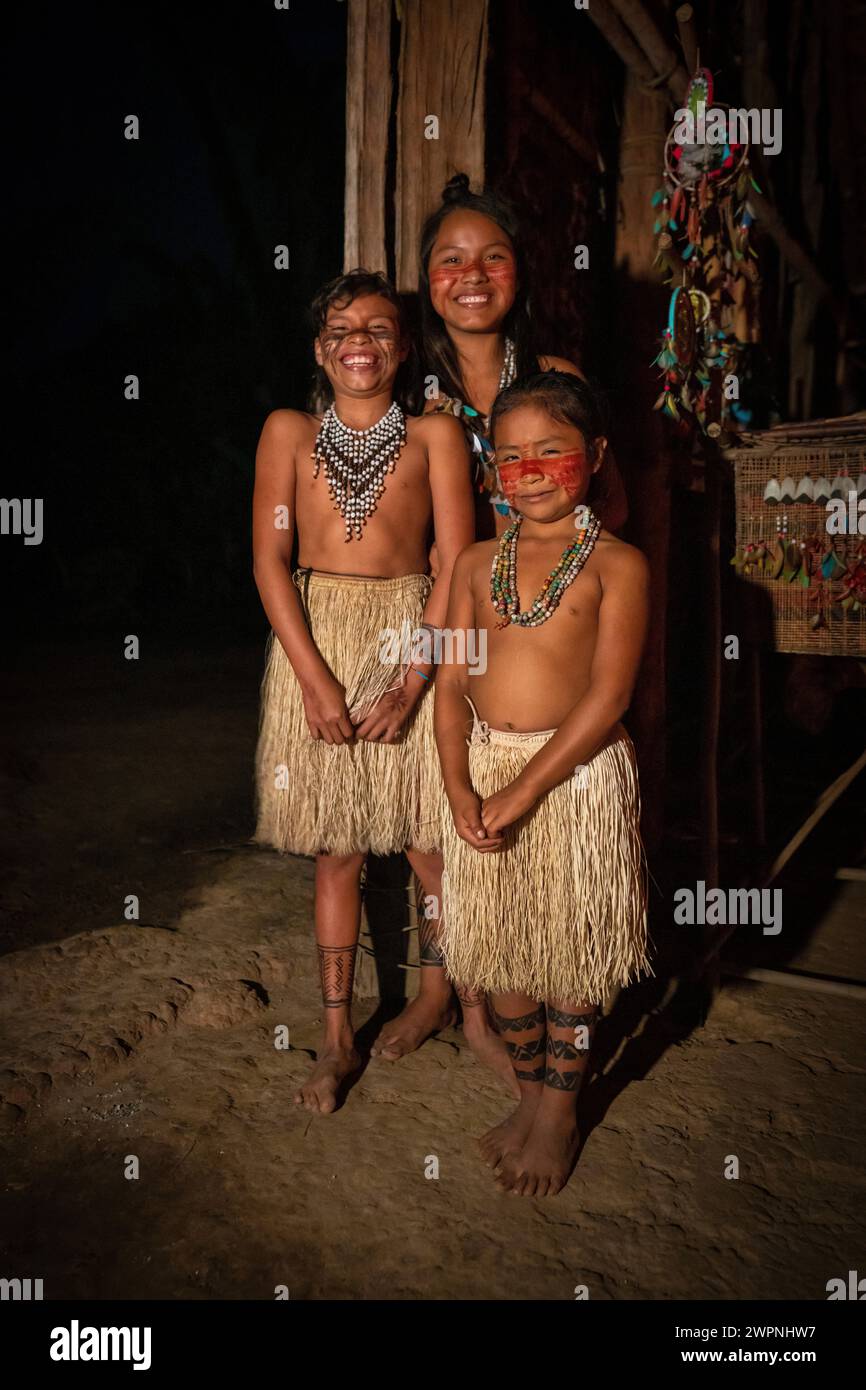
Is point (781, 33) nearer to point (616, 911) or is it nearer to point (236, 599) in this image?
point (616, 911)

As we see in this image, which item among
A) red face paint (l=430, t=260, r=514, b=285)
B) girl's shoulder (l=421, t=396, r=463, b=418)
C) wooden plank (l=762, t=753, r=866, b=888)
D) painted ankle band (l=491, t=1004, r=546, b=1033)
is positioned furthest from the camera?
wooden plank (l=762, t=753, r=866, b=888)

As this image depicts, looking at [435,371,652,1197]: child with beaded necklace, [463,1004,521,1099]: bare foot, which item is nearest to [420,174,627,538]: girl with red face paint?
[435,371,652,1197]: child with beaded necklace

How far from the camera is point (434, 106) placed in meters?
2.73

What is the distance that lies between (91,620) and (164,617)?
0.95 meters

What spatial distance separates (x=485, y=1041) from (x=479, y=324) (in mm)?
1916

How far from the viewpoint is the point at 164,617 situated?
1291cm

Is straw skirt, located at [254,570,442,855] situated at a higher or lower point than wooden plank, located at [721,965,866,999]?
higher

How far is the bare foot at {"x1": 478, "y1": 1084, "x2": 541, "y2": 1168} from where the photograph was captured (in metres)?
2.18

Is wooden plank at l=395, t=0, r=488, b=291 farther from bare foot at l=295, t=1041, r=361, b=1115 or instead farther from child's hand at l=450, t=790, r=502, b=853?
bare foot at l=295, t=1041, r=361, b=1115

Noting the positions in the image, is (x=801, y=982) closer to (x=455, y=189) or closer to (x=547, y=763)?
(x=547, y=763)

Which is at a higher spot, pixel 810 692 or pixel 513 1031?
pixel 810 692

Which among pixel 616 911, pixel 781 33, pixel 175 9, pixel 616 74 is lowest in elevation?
pixel 616 911

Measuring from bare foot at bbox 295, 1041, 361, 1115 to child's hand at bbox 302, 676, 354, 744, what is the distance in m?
0.83
